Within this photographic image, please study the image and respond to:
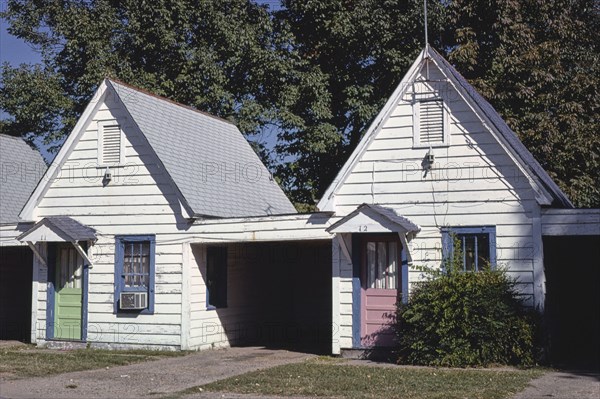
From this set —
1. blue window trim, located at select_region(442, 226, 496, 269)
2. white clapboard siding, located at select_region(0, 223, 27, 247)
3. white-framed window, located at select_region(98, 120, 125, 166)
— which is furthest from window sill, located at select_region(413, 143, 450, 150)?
white clapboard siding, located at select_region(0, 223, 27, 247)

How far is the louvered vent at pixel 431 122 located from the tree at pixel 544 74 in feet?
39.3

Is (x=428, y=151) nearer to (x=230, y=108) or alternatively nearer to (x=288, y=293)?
(x=288, y=293)

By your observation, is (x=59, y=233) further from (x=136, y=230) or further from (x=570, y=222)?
(x=570, y=222)

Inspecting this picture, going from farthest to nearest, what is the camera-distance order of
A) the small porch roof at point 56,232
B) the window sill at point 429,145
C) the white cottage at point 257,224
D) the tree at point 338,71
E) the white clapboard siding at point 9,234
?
the tree at point 338,71, the white clapboard siding at point 9,234, the small porch roof at point 56,232, the window sill at point 429,145, the white cottage at point 257,224

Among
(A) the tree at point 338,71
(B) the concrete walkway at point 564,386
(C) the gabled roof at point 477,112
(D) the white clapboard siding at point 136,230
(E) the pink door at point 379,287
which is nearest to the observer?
(B) the concrete walkway at point 564,386

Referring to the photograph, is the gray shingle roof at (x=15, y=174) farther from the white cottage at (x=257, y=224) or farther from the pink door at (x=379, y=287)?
the pink door at (x=379, y=287)

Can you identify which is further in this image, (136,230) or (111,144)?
(111,144)

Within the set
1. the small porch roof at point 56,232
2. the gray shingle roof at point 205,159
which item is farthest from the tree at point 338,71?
the small porch roof at point 56,232

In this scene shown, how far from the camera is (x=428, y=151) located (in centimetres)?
1725

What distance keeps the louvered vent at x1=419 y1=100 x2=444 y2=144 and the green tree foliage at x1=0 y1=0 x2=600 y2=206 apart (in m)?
12.2

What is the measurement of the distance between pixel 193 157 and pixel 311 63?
45.0 ft

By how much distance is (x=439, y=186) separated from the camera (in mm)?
17125

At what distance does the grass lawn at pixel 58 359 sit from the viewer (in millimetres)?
15352

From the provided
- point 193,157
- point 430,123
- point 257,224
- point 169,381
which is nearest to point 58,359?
point 169,381
